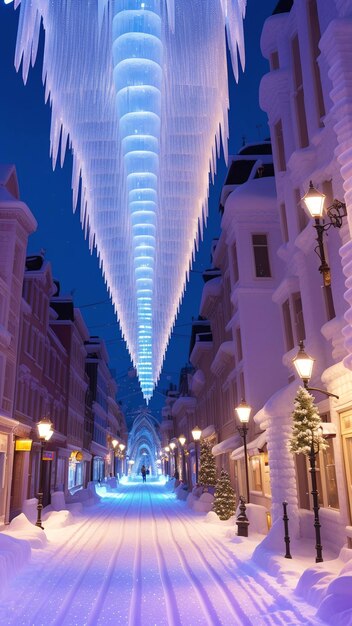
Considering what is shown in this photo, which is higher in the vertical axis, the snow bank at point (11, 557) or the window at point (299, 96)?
the window at point (299, 96)

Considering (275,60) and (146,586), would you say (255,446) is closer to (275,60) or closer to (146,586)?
(146,586)

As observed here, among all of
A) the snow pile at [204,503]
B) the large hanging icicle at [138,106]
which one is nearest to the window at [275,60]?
the large hanging icicle at [138,106]

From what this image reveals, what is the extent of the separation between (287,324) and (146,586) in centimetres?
1165

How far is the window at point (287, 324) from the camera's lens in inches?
755

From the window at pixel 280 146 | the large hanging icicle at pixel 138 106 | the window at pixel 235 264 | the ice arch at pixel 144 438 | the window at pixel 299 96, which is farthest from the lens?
the ice arch at pixel 144 438

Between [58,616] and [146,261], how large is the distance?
20012 millimetres

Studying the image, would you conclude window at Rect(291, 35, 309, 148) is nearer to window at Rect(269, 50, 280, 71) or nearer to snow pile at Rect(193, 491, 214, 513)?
window at Rect(269, 50, 280, 71)

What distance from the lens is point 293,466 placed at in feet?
55.4

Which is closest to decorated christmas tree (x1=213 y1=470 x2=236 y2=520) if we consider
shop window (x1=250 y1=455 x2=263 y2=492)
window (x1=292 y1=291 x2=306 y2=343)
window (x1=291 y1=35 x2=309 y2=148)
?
shop window (x1=250 y1=455 x2=263 y2=492)

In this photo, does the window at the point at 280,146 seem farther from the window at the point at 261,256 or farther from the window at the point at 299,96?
the window at the point at 261,256

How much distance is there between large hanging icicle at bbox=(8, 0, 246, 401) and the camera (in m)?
14.5

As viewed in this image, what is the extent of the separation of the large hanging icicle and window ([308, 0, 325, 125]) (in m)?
2.71

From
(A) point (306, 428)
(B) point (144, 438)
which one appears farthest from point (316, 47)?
(B) point (144, 438)

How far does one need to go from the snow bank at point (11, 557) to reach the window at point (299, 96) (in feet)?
46.6
